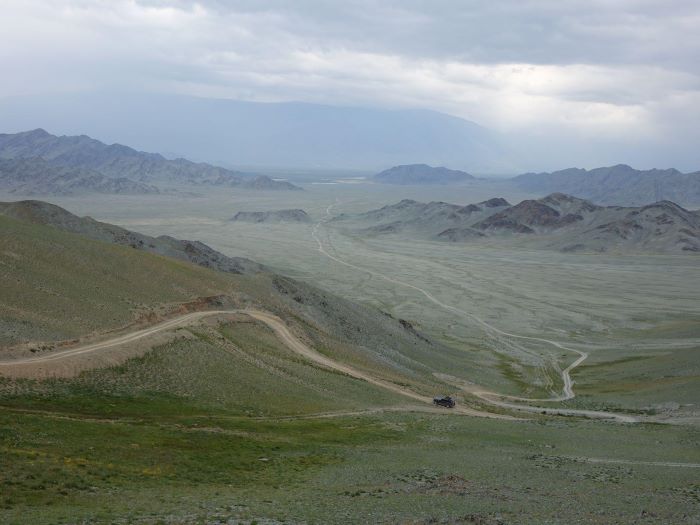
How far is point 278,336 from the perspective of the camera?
54.0 m

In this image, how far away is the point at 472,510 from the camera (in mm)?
22297

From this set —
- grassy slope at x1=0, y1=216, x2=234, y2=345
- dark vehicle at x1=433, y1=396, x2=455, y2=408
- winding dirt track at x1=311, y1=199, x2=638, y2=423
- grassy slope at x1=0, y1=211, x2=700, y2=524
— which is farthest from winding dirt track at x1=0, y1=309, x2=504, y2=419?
winding dirt track at x1=311, y1=199, x2=638, y2=423

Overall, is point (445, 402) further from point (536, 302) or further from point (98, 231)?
point (536, 302)

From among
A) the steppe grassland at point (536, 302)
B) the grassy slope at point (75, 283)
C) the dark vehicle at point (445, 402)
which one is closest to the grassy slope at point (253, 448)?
the grassy slope at point (75, 283)

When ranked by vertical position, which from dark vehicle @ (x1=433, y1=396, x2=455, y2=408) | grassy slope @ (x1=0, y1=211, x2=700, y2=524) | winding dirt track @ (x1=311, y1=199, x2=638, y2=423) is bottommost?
winding dirt track @ (x1=311, y1=199, x2=638, y2=423)

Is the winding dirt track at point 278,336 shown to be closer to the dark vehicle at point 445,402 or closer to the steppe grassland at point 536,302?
the dark vehicle at point 445,402

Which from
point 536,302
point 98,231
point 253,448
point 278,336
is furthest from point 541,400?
point 536,302

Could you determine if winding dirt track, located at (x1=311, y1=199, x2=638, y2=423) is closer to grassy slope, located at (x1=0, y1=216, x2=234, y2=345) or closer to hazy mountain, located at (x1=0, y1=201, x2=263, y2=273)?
grassy slope, located at (x1=0, y1=216, x2=234, y2=345)

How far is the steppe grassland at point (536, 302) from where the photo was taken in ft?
213

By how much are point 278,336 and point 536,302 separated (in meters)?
74.6

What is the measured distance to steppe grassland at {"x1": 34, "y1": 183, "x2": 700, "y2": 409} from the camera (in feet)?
213

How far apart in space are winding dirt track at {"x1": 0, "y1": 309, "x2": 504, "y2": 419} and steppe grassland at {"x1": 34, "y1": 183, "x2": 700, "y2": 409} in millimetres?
16039

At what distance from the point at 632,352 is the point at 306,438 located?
58467 millimetres

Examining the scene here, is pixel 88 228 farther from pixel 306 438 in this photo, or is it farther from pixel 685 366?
pixel 685 366
